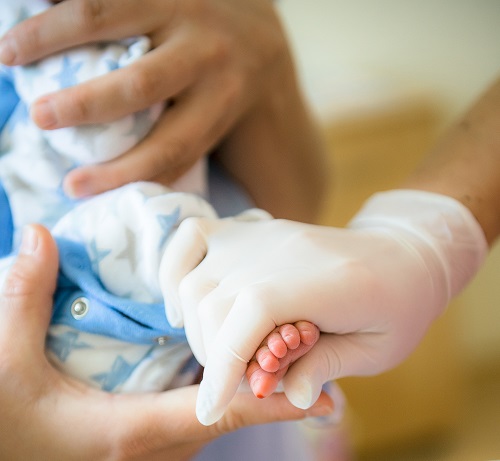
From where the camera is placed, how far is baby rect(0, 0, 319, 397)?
1.94ft

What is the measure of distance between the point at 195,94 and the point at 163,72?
0.07 metres

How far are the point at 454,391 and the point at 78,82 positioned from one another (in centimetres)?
166

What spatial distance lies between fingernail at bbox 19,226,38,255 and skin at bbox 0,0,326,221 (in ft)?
0.20

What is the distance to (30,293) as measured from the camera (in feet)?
1.93

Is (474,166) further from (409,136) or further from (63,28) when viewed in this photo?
(409,136)

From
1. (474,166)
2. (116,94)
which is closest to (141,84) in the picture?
(116,94)

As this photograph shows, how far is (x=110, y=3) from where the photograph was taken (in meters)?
0.65

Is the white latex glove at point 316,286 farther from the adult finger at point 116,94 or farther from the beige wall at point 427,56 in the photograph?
the beige wall at point 427,56

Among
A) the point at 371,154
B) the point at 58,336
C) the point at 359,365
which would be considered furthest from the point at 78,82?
the point at 371,154

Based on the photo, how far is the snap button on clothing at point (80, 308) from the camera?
1.94 feet

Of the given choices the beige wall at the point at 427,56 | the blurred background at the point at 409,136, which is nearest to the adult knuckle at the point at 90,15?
the blurred background at the point at 409,136

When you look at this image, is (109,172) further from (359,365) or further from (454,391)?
(454,391)

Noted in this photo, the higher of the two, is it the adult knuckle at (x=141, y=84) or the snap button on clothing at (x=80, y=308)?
the adult knuckle at (x=141, y=84)

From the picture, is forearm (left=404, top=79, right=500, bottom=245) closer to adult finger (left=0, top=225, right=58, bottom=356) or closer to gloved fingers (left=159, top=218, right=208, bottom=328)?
gloved fingers (left=159, top=218, right=208, bottom=328)
